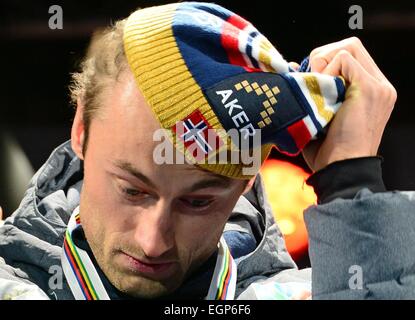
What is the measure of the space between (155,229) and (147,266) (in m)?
0.08

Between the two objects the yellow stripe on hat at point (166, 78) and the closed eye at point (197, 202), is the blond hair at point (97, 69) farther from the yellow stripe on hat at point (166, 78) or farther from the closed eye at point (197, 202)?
the closed eye at point (197, 202)

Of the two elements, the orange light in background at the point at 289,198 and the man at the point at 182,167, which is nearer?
the man at the point at 182,167

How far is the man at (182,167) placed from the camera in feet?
3.44

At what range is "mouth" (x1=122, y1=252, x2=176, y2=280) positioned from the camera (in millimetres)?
1154

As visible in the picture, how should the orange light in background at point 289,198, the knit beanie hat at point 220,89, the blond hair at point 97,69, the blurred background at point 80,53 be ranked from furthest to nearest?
the orange light in background at point 289,198 < the blurred background at point 80,53 < the blond hair at point 97,69 < the knit beanie hat at point 220,89

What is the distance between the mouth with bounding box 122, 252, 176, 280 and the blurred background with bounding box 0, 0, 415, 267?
319 mm

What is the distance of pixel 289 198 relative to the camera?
150 centimetres

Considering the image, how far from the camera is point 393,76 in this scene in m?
1.32

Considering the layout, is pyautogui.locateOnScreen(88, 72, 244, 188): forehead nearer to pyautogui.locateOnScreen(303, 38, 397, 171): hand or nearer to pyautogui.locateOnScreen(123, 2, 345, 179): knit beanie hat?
pyautogui.locateOnScreen(123, 2, 345, 179): knit beanie hat

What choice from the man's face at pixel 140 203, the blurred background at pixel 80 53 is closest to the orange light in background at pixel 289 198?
the blurred background at pixel 80 53

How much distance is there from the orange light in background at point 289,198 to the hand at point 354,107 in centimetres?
27

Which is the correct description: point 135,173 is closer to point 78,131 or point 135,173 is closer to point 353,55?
point 78,131

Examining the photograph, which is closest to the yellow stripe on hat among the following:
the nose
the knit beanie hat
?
the knit beanie hat

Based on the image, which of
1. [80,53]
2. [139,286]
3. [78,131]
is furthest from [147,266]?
[80,53]
